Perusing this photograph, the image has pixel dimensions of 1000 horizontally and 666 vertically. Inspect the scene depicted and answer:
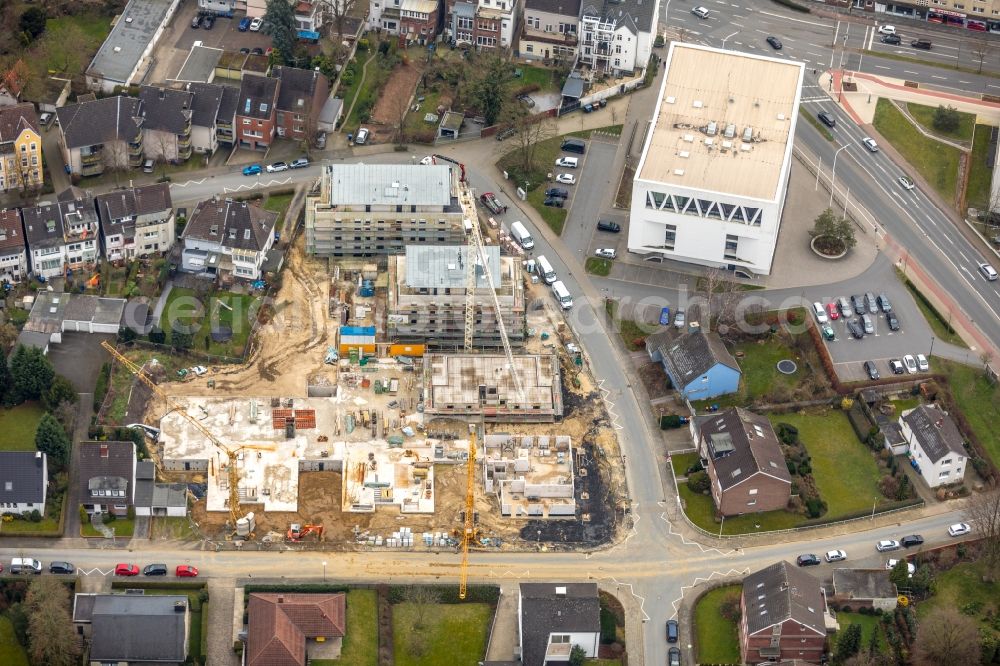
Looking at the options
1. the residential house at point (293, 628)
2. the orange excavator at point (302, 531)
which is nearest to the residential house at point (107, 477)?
the orange excavator at point (302, 531)

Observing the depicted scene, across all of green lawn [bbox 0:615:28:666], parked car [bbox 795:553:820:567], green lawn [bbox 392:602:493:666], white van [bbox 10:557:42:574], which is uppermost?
white van [bbox 10:557:42:574]

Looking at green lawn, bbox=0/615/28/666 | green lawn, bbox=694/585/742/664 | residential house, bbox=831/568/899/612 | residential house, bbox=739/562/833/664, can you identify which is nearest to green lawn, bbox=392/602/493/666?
green lawn, bbox=694/585/742/664

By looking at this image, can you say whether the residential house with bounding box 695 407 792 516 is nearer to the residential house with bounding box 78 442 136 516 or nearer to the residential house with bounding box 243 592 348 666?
the residential house with bounding box 243 592 348 666

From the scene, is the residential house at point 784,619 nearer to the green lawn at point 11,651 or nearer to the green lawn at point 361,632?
the green lawn at point 361,632

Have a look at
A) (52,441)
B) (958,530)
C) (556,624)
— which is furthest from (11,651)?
(958,530)

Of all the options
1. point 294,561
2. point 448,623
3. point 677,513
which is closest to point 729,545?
point 677,513

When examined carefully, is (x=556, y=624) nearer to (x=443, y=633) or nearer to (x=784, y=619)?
(x=443, y=633)
